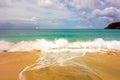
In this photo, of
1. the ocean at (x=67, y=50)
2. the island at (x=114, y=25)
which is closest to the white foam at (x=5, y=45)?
the ocean at (x=67, y=50)

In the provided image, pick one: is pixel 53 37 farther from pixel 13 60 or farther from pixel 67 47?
pixel 13 60

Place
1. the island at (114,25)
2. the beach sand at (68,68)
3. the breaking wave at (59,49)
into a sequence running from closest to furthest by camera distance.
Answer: the beach sand at (68,68) < the breaking wave at (59,49) < the island at (114,25)

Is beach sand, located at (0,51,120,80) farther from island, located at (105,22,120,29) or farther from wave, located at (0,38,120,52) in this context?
island, located at (105,22,120,29)

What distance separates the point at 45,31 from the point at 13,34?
48 cm

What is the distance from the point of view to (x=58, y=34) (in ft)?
8.64

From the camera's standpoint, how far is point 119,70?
2.43m

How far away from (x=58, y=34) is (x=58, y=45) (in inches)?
6.7

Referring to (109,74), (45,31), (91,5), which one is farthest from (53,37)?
(109,74)

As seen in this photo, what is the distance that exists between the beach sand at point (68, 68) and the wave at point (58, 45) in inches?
3.4

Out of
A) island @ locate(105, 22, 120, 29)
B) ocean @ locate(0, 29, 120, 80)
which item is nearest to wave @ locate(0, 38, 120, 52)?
ocean @ locate(0, 29, 120, 80)

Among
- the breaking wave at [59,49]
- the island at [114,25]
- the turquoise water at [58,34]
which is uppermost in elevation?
the island at [114,25]

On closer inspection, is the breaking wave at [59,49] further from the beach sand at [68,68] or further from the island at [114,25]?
the island at [114,25]

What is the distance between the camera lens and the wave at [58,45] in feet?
8.30

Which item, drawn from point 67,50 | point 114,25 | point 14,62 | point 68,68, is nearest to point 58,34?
point 67,50
